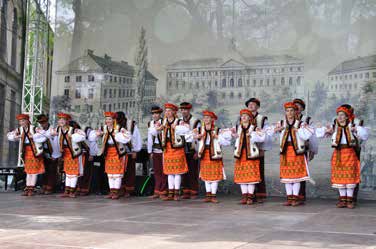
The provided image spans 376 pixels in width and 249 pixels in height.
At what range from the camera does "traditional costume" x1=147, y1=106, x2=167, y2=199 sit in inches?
316

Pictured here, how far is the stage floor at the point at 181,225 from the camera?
4453 mm

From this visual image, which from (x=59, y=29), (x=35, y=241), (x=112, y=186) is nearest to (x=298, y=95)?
(x=112, y=186)

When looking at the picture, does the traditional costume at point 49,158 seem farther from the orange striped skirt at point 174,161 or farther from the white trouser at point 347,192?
the white trouser at point 347,192

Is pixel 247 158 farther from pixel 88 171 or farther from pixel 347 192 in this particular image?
pixel 88 171

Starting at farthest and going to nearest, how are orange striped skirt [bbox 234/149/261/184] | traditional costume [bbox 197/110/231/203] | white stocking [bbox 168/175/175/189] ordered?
white stocking [bbox 168/175/175/189] < traditional costume [bbox 197/110/231/203] < orange striped skirt [bbox 234/149/261/184]

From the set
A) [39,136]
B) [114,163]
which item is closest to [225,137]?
[114,163]

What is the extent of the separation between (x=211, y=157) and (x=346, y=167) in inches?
64.2

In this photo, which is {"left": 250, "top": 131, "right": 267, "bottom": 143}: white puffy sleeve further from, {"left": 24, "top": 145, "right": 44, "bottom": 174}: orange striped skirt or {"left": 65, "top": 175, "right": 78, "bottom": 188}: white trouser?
{"left": 24, "top": 145, "right": 44, "bottom": 174}: orange striped skirt

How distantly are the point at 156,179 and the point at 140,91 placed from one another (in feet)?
6.43

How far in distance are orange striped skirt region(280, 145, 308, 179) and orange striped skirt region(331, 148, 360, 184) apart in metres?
0.36

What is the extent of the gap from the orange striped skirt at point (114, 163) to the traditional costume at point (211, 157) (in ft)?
3.56

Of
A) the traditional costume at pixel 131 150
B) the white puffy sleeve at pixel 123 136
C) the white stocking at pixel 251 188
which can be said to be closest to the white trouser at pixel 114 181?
the traditional costume at pixel 131 150

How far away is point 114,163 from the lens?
809cm

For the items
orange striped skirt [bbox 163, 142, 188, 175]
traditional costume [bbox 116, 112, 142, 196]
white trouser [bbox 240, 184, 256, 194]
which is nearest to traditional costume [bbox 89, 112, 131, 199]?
traditional costume [bbox 116, 112, 142, 196]
